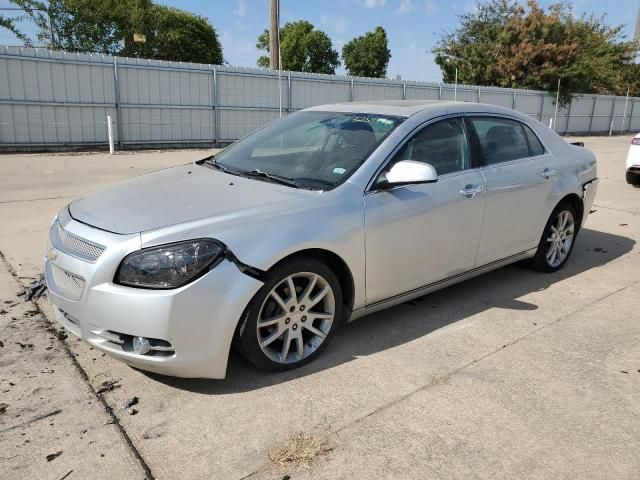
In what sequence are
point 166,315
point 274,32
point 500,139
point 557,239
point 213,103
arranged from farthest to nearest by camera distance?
point 274,32 → point 213,103 → point 557,239 → point 500,139 → point 166,315

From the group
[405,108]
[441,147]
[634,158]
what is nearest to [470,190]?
[441,147]

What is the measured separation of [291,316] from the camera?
315 cm

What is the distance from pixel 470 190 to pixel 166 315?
2380mm

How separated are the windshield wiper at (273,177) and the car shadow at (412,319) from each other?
109 cm

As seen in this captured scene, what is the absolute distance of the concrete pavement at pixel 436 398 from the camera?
2.48 meters

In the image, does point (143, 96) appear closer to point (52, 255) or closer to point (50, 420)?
point (52, 255)

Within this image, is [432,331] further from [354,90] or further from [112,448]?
[354,90]

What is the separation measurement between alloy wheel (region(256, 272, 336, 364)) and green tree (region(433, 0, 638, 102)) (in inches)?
1206

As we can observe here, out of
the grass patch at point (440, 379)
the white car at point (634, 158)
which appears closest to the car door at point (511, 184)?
the grass patch at point (440, 379)

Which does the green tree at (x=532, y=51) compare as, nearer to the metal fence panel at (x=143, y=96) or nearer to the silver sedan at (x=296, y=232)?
the metal fence panel at (x=143, y=96)

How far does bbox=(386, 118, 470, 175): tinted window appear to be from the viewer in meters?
3.74

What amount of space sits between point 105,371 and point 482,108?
3.40m

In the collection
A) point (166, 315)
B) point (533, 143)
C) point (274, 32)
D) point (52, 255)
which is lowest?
point (166, 315)

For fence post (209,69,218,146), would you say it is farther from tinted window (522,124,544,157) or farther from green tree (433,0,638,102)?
green tree (433,0,638,102)
